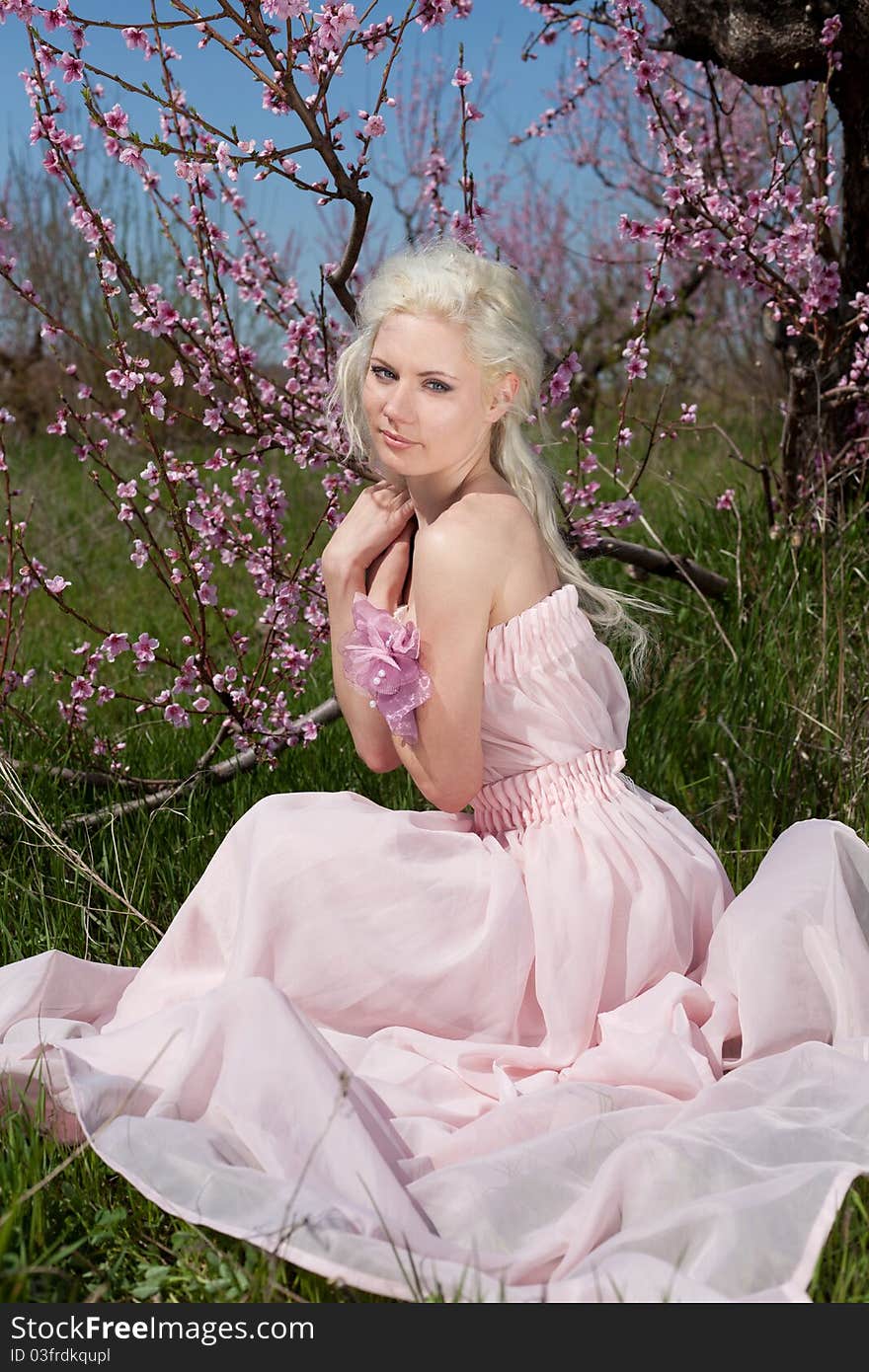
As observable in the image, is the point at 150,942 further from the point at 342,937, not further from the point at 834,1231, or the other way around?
the point at 834,1231

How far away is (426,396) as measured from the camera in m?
2.23

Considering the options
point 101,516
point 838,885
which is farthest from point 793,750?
point 101,516

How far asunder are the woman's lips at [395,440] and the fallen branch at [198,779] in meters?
1.30

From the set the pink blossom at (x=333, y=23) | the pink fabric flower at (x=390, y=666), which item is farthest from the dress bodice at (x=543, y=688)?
the pink blossom at (x=333, y=23)

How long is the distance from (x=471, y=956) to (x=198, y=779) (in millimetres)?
1530

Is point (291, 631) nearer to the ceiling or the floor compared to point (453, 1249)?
nearer to the ceiling

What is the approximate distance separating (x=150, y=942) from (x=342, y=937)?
83cm

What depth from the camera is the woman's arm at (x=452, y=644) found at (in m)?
2.13

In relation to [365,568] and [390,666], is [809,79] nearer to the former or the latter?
[365,568]

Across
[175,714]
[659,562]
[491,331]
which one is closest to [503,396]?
[491,331]

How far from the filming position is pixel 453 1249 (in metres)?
1.68

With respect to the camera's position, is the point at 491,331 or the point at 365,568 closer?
the point at 491,331

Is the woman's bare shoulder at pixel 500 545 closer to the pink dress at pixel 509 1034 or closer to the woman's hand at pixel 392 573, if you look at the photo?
the pink dress at pixel 509 1034

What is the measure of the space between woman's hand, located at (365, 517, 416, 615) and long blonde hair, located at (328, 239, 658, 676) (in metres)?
0.22
